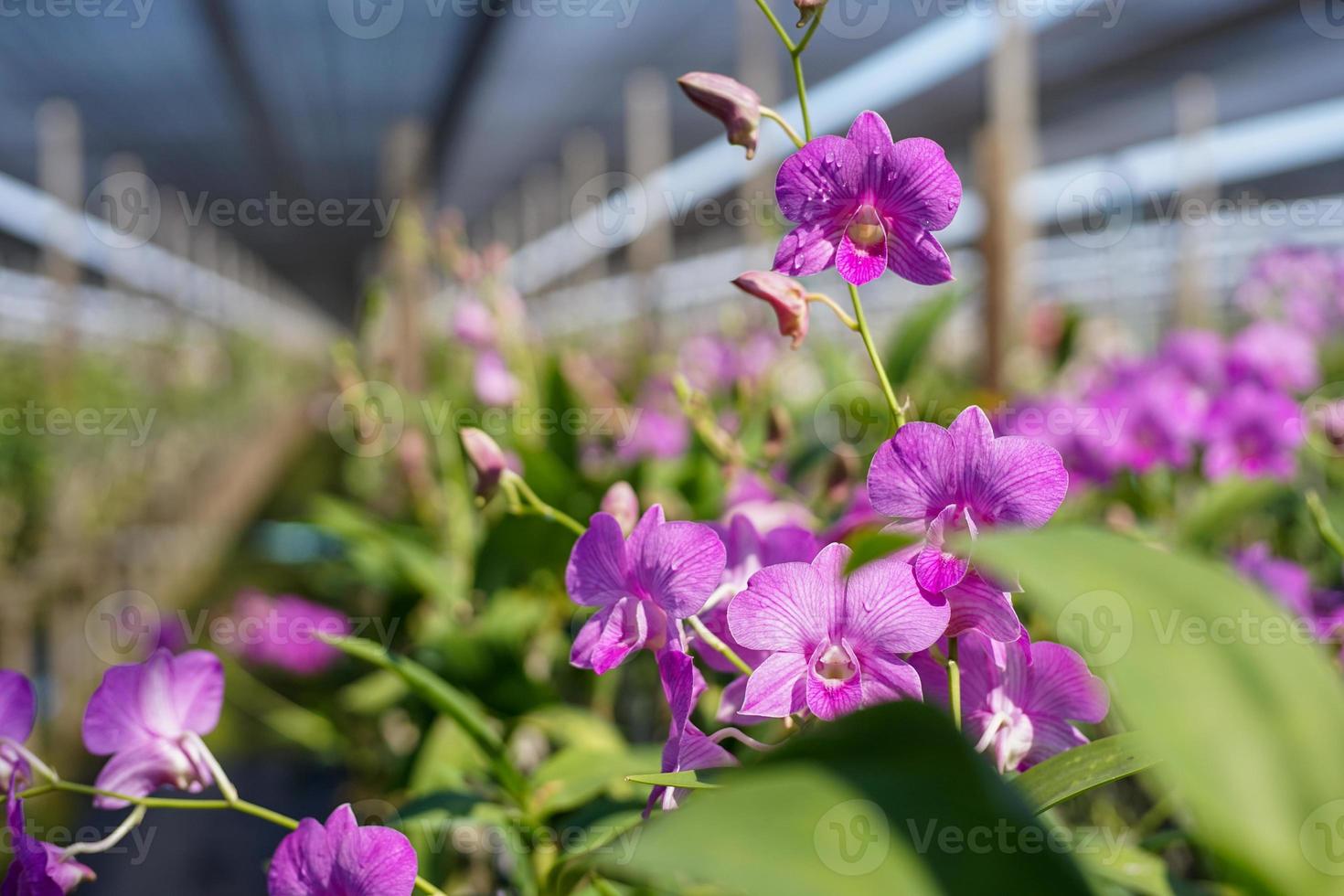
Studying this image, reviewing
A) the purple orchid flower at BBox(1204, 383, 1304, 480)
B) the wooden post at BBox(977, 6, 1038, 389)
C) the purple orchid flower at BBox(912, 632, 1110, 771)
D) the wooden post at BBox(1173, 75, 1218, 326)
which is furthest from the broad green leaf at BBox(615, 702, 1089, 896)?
the wooden post at BBox(1173, 75, 1218, 326)

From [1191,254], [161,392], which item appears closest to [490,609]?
[1191,254]

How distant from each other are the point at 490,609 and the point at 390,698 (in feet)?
0.75

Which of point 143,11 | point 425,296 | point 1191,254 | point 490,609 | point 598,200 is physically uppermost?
point 143,11

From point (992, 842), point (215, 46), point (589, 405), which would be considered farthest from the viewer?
point (215, 46)

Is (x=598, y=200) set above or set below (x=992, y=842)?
above

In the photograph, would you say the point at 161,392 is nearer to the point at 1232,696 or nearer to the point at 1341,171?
the point at 1232,696

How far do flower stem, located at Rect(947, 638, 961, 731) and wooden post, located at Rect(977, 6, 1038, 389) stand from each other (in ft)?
5.09

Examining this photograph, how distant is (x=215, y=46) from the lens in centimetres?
569

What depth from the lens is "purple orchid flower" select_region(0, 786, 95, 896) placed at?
12.6 inches

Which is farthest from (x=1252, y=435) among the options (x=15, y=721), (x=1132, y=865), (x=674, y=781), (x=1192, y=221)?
(x=1192, y=221)

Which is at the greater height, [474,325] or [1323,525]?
[474,325]

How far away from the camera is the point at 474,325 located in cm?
113

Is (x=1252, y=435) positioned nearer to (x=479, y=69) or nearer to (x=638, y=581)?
(x=638, y=581)

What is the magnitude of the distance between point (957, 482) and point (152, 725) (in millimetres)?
320
